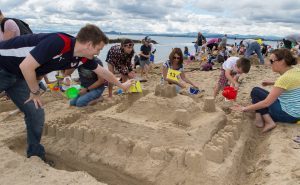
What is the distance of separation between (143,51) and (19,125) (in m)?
6.14

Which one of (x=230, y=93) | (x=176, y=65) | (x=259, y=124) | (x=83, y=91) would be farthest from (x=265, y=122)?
(x=83, y=91)

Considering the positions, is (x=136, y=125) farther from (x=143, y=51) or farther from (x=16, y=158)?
(x=143, y=51)

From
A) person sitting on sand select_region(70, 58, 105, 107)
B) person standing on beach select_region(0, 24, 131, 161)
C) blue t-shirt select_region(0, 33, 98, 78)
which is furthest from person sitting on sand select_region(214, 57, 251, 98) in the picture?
blue t-shirt select_region(0, 33, 98, 78)

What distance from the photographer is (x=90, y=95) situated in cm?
534

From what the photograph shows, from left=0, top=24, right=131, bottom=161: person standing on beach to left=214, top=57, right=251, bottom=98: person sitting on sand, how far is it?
269 centimetres

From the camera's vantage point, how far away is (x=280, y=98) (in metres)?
4.35

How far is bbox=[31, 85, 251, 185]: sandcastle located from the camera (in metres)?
3.28

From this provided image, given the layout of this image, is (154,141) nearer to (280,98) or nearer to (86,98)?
(280,98)

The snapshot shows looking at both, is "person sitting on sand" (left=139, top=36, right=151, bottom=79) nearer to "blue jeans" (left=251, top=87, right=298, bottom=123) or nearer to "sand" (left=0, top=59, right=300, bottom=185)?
"sand" (left=0, top=59, right=300, bottom=185)

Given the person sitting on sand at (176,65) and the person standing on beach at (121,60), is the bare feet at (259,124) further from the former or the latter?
the person standing on beach at (121,60)

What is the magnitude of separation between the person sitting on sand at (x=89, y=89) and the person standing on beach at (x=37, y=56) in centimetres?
187

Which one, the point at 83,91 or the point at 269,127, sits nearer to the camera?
the point at 269,127

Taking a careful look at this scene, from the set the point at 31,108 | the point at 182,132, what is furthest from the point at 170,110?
the point at 31,108

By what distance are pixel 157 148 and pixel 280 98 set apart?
194 cm
